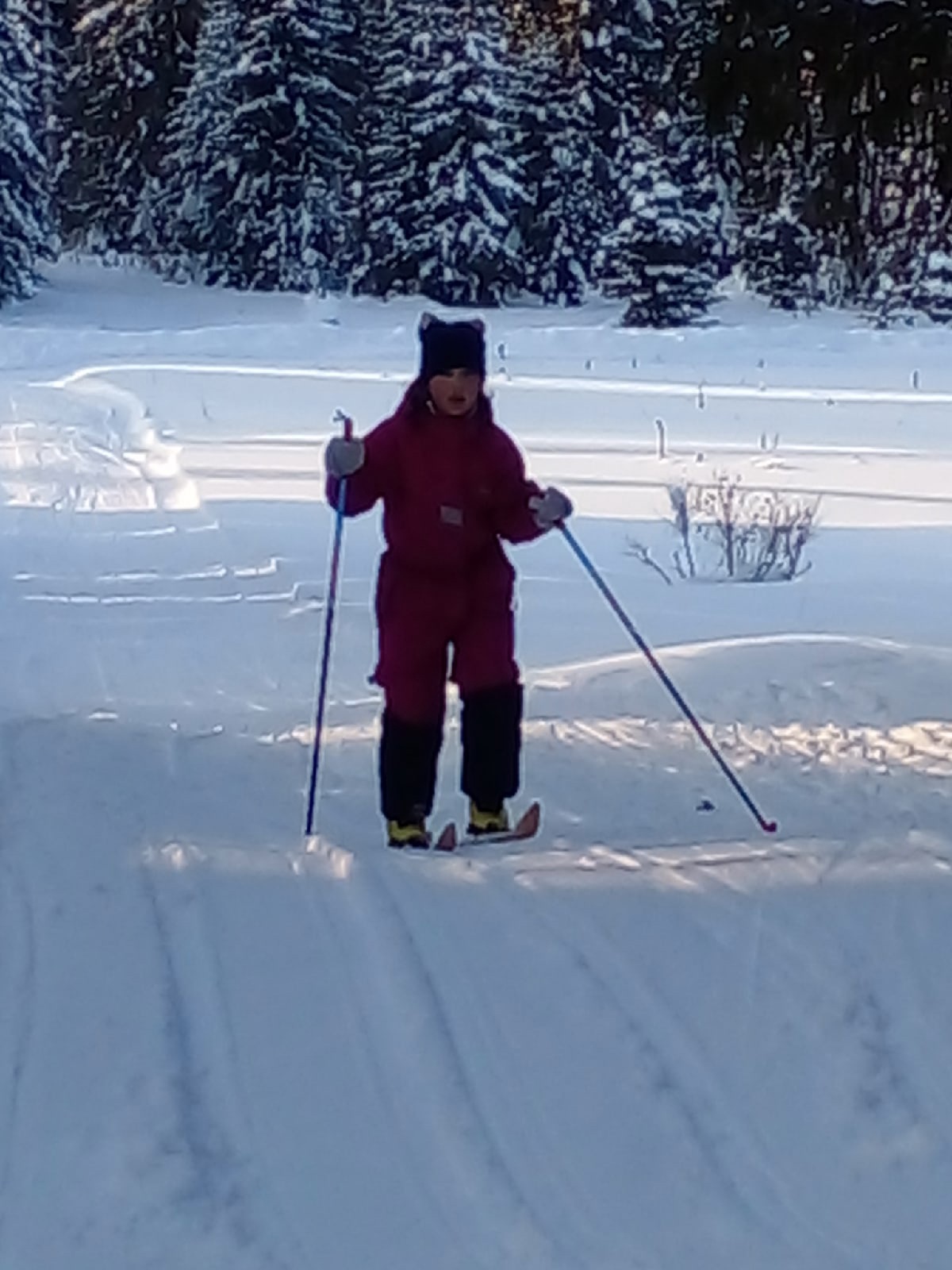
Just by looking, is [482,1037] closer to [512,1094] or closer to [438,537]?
[512,1094]

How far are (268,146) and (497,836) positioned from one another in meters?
42.2

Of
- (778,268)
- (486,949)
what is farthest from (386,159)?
(486,949)

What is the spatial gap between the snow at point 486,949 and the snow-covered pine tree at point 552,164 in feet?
118

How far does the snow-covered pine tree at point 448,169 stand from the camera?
4438 centimetres

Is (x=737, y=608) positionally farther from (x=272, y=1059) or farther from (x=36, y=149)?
(x=36, y=149)

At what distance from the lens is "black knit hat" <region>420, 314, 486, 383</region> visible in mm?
6059

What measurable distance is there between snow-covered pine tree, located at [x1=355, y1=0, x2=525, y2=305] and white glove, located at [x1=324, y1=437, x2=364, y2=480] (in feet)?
130

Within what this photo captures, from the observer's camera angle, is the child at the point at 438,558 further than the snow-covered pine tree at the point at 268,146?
No

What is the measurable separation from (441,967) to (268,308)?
3891 cm

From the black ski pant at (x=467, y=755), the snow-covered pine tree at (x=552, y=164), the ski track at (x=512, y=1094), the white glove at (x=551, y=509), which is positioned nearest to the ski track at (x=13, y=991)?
the ski track at (x=512, y=1094)

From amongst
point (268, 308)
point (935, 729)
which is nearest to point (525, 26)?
point (268, 308)

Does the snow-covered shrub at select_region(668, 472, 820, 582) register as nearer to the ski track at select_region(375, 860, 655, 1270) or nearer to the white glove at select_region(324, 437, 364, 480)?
the white glove at select_region(324, 437, 364, 480)

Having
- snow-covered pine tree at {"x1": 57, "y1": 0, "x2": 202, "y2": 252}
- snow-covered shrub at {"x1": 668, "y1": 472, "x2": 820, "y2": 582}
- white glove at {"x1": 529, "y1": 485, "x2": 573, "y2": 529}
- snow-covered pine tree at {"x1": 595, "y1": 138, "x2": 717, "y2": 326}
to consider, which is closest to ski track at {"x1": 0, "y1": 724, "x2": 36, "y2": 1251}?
white glove at {"x1": 529, "y1": 485, "x2": 573, "y2": 529}

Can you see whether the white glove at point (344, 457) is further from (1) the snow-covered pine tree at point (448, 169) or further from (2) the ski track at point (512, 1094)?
(1) the snow-covered pine tree at point (448, 169)
